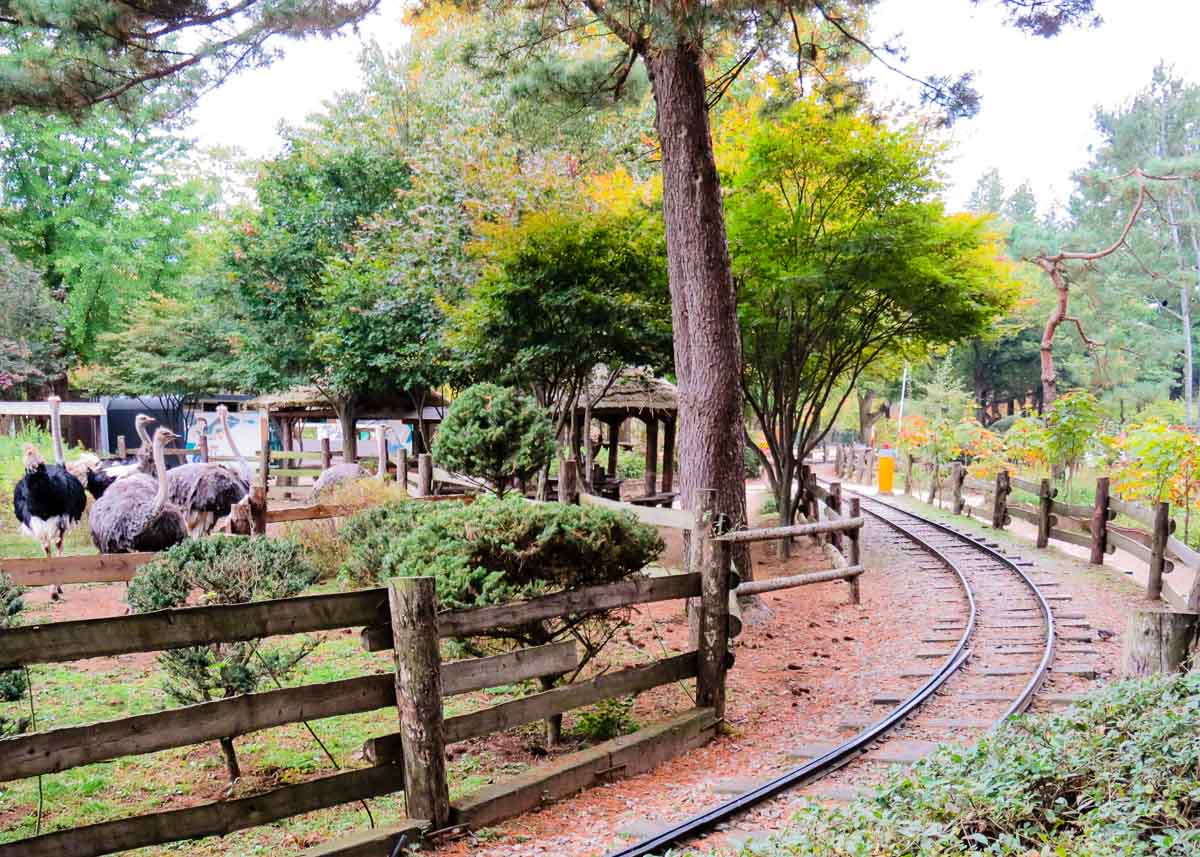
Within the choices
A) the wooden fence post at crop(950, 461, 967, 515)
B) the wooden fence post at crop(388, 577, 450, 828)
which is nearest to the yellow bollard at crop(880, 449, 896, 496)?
the wooden fence post at crop(950, 461, 967, 515)

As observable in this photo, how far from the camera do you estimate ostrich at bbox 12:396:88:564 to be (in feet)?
32.8

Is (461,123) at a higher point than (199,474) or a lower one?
higher

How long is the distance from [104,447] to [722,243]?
28.3 meters

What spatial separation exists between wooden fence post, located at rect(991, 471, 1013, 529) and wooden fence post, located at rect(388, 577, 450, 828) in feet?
49.2

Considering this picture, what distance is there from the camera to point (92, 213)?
29.9 meters

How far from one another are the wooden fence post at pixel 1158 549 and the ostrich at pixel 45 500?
497 inches

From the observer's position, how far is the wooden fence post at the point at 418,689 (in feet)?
12.9

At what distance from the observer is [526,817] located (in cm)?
440

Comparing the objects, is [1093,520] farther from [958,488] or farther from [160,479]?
[160,479]

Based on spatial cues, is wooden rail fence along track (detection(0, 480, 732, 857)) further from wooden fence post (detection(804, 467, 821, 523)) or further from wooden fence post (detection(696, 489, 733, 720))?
wooden fence post (detection(804, 467, 821, 523))

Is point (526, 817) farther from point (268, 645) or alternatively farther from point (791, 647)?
point (791, 647)

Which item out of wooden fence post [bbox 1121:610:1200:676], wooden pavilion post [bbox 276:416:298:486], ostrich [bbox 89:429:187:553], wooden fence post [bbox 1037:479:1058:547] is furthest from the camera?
wooden pavilion post [bbox 276:416:298:486]

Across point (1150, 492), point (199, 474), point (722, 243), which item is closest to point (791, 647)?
point (722, 243)

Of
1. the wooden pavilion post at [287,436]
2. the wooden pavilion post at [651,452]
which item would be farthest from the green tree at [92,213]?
the wooden pavilion post at [651,452]
